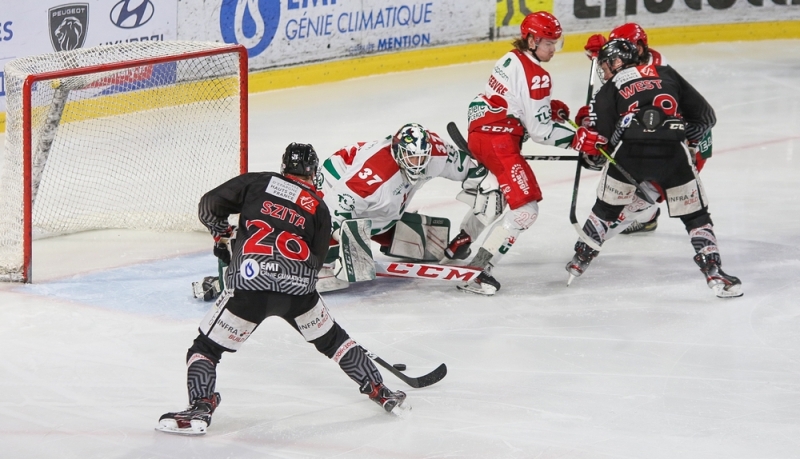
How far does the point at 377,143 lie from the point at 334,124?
285 cm

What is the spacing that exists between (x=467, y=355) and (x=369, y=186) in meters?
0.99

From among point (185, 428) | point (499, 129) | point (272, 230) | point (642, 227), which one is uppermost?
point (272, 230)

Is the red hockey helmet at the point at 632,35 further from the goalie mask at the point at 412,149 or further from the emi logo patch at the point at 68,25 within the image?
the emi logo patch at the point at 68,25

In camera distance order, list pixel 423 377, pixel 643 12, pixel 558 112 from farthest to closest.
Result: pixel 643 12 → pixel 558 112 → pixel 423 377

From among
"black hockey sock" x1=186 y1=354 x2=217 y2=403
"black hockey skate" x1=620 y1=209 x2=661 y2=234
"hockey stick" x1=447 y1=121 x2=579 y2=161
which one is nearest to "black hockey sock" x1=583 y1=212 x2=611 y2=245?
"hockey stick" x1=447 y1=121 x2=579 y2=161

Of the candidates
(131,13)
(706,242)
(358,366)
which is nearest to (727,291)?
(706,242)

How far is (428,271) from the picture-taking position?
5402mm

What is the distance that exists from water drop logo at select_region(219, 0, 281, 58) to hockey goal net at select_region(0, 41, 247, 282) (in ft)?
6.27

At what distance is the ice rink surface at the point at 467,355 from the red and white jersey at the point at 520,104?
710 mm

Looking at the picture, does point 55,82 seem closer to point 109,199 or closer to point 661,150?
point 109,199

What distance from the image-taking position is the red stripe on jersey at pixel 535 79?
17.6 feet

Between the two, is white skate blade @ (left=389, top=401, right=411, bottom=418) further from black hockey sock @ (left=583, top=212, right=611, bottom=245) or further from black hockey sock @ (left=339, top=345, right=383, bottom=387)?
black hockey sock @ (left=583, top=212, right=611, bottom=245)

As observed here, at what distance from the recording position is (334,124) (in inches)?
324

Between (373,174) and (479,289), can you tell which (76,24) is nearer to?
(373,174)
